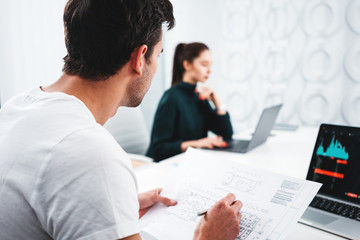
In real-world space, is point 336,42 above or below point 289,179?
above

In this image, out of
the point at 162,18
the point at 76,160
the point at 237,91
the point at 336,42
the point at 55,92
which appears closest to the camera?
the point at 76,160

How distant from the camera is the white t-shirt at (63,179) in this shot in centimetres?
54

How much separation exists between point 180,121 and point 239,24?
1657mm

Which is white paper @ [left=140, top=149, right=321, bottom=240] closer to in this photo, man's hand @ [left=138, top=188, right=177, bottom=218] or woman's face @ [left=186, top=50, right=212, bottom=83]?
man's hand @ [left=138, top=188, right=177, bottom=218]

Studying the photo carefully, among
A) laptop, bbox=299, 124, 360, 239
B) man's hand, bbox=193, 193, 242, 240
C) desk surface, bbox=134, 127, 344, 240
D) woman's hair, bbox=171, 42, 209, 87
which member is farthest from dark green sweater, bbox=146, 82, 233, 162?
man's hand, bbox=193, 193, 242, 240

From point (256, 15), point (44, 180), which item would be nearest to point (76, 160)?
point (44, 180)

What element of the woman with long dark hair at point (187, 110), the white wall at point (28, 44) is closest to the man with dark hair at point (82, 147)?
the woman with long dark hair at point (187, 110)

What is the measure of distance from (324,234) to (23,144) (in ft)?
2.56

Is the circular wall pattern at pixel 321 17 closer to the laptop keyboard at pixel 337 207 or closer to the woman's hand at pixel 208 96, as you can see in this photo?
the woman's hand at pixel 208 96

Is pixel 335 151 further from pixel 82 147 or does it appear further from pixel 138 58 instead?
pixel 82 147

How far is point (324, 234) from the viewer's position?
2.81 feet

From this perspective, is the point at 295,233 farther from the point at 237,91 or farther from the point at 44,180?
the point at 237,91

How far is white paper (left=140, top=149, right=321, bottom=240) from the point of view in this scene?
0.76m

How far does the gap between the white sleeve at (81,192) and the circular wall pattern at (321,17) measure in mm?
2711
